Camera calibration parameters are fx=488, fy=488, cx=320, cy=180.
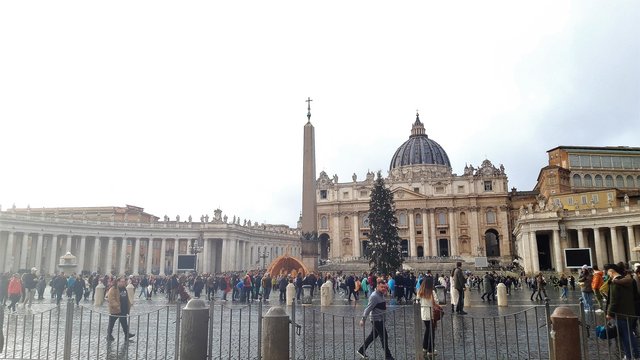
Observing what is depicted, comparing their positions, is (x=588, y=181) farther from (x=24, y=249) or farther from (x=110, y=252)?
(x=24, y=249)

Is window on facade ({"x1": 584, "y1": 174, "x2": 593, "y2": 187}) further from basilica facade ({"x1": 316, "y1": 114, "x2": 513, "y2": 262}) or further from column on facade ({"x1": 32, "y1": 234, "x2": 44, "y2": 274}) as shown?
column on facade ({"x1": 32, "y1": 234, "x2": 44, "y2": 274})

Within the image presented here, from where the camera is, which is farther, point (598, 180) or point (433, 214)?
point (433, 214)

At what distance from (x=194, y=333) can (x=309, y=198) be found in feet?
70.5

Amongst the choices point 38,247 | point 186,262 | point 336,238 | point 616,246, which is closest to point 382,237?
point 616,246

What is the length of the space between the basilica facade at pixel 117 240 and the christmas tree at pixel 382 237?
55.8 ft

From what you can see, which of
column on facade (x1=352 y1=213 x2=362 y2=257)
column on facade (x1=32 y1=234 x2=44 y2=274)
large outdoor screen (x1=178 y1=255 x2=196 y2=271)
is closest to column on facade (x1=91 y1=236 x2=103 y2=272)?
column on facade (x1=32 y1=234 x2=44 y2=274)

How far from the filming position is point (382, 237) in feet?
164

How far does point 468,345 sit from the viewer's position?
33.4 feet

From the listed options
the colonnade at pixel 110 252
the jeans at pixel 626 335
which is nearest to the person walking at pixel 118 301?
the jeans at pixel 626 335

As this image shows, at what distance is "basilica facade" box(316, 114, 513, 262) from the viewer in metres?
75.9

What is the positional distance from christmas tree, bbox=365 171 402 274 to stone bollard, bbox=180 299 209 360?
3886 centimetres

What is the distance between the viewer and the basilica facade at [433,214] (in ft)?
249

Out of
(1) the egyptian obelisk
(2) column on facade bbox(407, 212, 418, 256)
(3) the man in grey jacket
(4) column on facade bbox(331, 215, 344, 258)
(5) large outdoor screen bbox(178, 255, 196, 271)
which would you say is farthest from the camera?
(4) column on facade bbox(331, 215, 344, 258)

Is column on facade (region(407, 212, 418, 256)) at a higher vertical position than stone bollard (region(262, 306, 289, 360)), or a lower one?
higher
